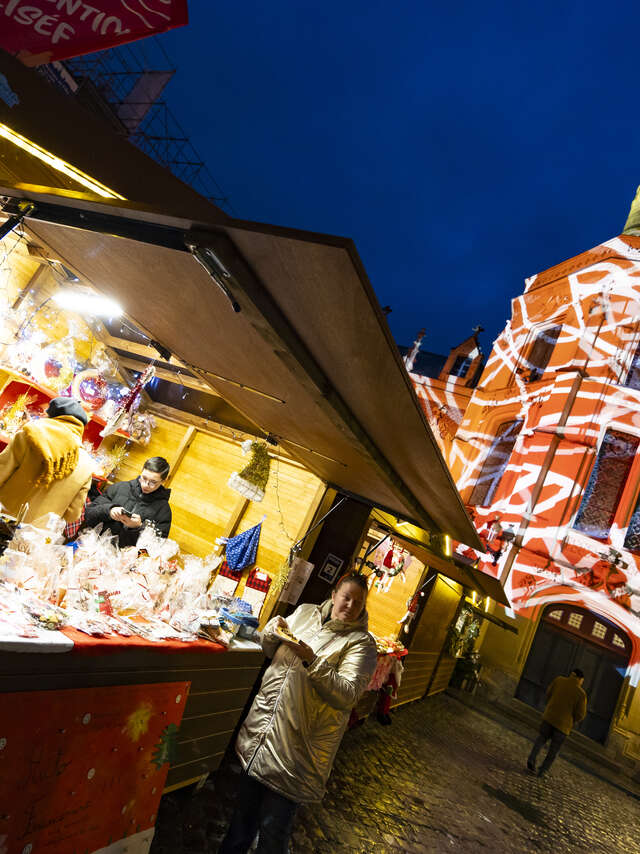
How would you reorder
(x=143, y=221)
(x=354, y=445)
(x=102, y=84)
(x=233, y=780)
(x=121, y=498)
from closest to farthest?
(x=143, y=221), (x=354, y=445), (x=233, y=780), (x=121, y=498), (x=102, y=84)

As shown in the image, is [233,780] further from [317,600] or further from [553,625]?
[553,625]

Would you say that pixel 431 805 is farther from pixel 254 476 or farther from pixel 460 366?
pixel 460 366

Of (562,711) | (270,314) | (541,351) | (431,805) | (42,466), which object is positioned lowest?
(431,805)

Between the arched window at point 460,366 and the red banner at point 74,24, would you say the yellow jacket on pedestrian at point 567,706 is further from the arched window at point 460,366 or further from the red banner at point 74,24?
the arched window at point 460,366

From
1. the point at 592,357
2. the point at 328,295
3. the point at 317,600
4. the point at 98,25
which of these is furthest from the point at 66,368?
the point at 592,357

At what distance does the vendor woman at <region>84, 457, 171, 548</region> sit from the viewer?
17.2 ft

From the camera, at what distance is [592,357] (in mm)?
19281

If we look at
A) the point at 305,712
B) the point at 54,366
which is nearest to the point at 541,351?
the point at 54,366

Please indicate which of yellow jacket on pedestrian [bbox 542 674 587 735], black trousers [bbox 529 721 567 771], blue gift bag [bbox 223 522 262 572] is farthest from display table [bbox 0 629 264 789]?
black trousers [bbox 529 721 567 771]

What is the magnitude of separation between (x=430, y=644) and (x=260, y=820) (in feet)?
35.1

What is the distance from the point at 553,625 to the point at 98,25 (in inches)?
865

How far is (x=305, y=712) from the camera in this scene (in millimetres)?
3143

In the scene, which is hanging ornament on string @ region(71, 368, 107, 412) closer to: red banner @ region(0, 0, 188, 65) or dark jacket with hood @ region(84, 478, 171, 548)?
dark jacket with hood @ region(84, 478, 171, 548)

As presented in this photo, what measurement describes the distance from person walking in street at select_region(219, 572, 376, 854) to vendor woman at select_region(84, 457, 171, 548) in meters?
2.52
